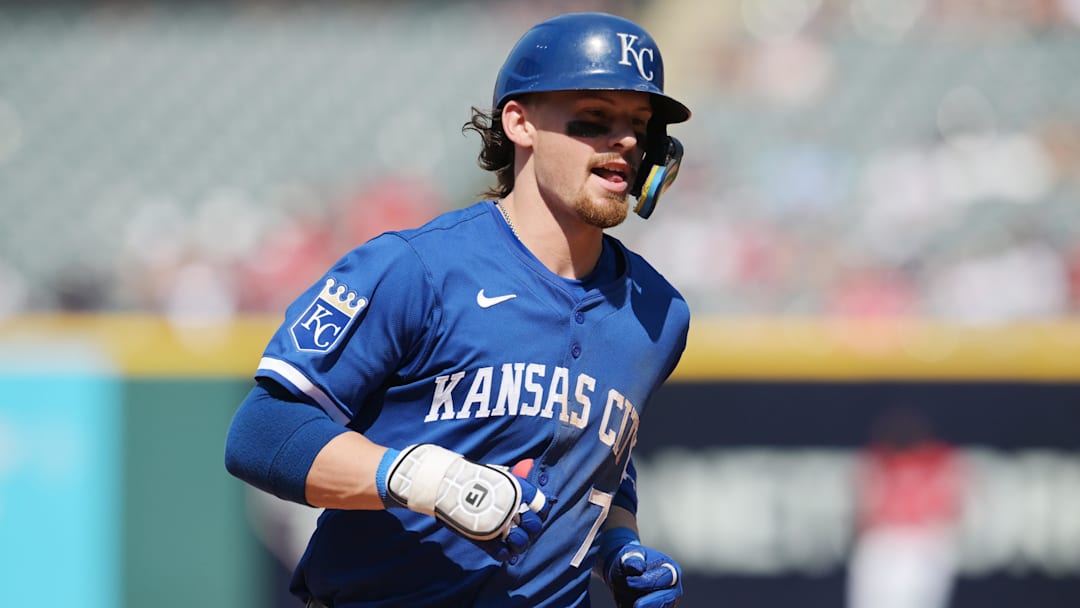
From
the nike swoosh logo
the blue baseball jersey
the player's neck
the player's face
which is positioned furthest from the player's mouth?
the nike swoosh logo

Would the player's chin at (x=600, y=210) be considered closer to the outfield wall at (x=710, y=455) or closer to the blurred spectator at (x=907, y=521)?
the outfield wall at (x=710, y=455)

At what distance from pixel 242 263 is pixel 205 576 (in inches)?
122

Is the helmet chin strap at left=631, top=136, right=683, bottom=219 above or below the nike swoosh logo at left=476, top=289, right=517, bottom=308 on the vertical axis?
above

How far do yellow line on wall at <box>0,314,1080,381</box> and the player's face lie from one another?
3.22 m

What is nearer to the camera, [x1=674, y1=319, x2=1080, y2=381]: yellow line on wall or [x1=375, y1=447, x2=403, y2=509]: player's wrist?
Result: [x1=375, y1=447, x2=403, y2=509]: player's wrist

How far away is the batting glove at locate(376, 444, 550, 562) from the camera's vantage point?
220 cm

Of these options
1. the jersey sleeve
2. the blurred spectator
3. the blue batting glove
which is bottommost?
the blurred spectator

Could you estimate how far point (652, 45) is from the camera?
2750mm

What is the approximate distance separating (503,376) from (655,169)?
573 millimetres

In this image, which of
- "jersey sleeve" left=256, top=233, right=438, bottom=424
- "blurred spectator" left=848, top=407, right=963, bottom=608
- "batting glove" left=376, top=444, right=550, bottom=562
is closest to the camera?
"batting glove" left=376, top=444, right=550, bottom=562

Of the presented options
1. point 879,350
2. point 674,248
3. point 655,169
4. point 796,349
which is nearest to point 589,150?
point 655,169

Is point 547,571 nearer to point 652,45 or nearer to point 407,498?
point 407,498

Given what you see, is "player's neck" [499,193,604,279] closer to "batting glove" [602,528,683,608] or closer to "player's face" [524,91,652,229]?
"player's face" [524,91,652,229]

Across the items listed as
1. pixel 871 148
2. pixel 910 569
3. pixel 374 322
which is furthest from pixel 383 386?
pixel 871 148
